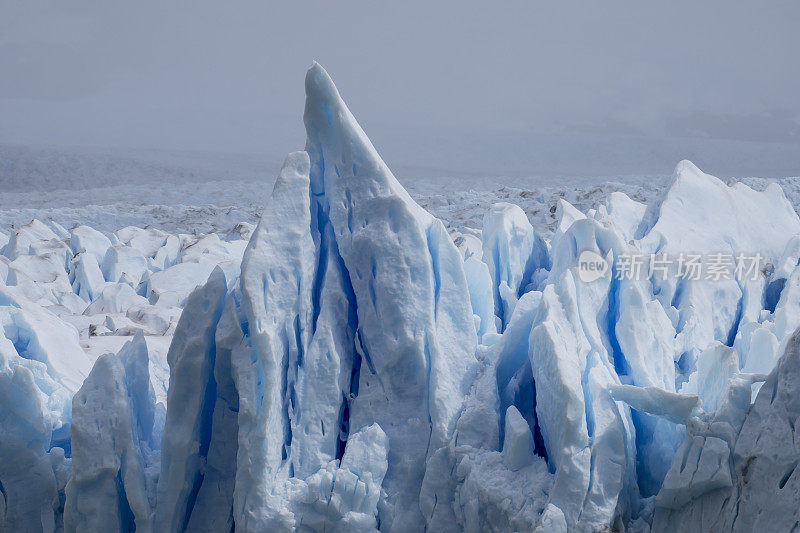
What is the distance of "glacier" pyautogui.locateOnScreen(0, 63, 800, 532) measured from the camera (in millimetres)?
3416

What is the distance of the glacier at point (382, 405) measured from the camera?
11.2ft

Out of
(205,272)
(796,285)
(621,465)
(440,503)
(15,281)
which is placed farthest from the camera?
(205,272)

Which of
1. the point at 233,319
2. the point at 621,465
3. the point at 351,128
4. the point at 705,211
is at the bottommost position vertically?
the point at 621,465

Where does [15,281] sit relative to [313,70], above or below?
below

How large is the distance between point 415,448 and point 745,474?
5.40ft

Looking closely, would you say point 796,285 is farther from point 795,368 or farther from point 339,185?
point 339,185

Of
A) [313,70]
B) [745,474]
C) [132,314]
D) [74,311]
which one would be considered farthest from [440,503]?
[74,311]

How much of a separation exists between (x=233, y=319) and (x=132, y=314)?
406 cm

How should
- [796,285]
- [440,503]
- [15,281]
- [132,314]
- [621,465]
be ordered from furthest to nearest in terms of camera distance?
[15,281] → [132,314] → [796,285] → [440,503] → [621,465]

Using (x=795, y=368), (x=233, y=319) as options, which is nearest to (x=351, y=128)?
(x=233, y=319)

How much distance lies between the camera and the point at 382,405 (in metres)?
4.13

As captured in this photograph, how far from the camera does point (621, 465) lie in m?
3.47

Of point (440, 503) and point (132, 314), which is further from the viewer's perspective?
point (132, 314)

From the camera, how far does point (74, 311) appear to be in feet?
30.3
